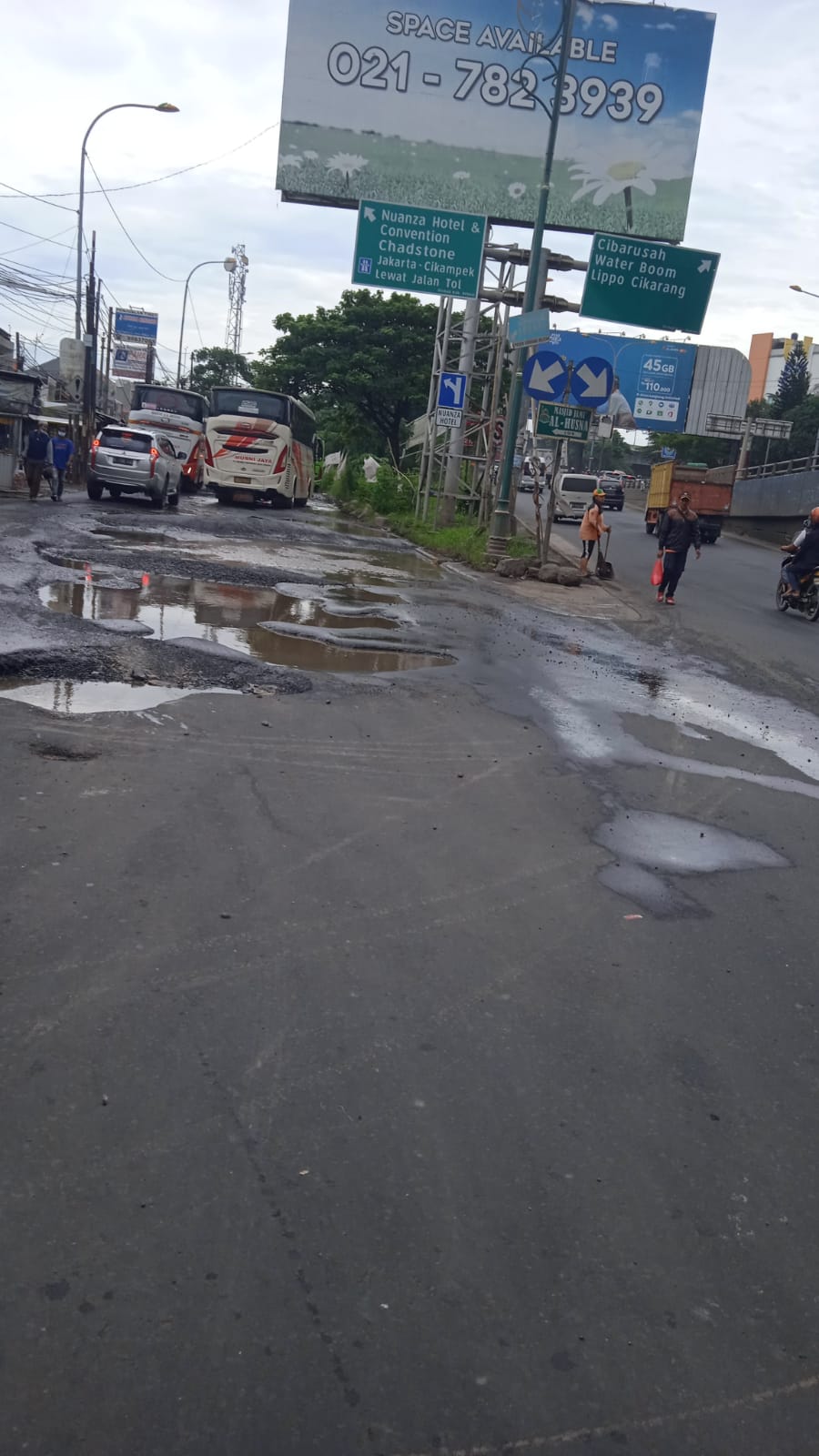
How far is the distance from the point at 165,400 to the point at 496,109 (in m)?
14.6

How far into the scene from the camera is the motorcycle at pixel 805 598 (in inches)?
650

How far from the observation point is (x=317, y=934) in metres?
4.47

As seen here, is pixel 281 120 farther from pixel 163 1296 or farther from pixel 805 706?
pixel 163 1296

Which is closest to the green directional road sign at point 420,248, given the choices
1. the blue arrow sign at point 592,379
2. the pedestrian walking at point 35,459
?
the blue arrow sign at point 592,379

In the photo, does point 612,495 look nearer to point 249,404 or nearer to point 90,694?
point 249,404

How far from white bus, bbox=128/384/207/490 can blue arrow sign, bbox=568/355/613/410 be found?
1767 cm

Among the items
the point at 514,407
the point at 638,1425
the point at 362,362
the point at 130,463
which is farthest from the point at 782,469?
the point at 638,1425

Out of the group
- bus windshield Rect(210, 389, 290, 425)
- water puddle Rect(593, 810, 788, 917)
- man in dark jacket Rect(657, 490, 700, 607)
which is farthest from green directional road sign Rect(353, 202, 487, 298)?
water puddle Rect(593, 810, 788, 917)

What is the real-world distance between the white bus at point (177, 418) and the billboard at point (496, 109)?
1123 centimetres

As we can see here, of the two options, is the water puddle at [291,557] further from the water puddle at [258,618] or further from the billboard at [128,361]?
the billboard at [128,361]

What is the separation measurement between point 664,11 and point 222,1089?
76.6 ft

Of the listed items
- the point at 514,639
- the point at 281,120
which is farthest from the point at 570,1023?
the point at 281,120

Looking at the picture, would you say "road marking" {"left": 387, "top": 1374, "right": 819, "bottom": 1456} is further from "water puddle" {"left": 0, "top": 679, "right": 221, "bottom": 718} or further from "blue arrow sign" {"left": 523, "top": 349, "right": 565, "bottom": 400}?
"blue arrow sign" {"left": 523, "top": 349, "right": 565, "bottom": 400}

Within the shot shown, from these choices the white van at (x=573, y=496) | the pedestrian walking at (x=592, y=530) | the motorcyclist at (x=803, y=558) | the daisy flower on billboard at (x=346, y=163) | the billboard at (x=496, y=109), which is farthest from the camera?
the white van at (x=573, y=496)
